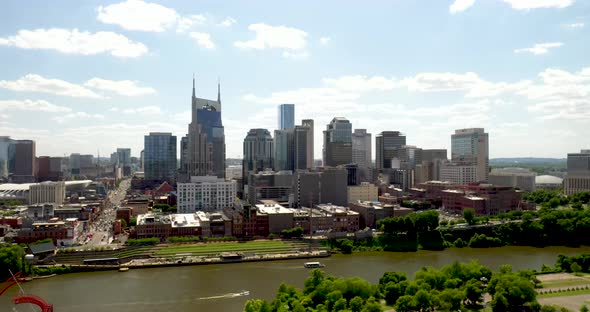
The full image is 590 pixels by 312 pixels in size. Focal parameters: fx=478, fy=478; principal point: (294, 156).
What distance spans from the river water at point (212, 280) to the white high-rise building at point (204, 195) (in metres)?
31.4

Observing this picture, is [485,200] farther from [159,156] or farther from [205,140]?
[159,156]

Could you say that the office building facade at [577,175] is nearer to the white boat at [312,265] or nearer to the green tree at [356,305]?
the white boat at [312,265]

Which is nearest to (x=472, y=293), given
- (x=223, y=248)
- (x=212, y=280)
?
(x=212, y=280)

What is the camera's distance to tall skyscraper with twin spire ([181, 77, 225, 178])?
4151 inches

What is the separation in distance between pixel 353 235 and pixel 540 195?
42908 mm

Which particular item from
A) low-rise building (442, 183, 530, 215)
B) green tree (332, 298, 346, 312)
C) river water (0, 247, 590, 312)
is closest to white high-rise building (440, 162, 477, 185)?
low-rise building (442, 183, 530, 215)

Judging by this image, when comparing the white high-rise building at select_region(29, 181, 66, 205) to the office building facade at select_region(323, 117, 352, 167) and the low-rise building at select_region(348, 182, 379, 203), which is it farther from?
the office building facade at select_region(323, 117, 352, 167)

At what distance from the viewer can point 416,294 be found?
2091cm

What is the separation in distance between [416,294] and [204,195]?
50.7 m

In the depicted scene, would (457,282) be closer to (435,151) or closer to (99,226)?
(99,226)

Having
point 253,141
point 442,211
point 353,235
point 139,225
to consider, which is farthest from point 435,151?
point 139,225

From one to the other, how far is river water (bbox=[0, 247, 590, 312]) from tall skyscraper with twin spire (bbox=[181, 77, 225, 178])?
66547mm

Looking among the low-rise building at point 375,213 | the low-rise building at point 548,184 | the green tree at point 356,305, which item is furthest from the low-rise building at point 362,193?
the green tree at point 356,305

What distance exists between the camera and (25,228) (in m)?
44.5
